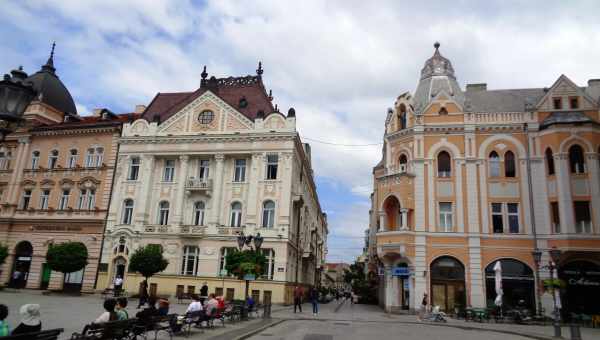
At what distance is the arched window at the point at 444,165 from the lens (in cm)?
3136

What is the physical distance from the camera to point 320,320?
76.4 ft

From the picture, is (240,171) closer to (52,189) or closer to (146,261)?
(146,261)

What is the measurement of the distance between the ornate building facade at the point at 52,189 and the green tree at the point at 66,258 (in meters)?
5.29

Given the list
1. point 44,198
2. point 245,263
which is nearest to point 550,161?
point 245,263

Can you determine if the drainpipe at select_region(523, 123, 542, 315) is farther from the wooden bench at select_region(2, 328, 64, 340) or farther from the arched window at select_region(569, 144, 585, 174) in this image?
the wooden bench at select_region(2, 328, 64, 340)

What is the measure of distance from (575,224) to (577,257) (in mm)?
2078

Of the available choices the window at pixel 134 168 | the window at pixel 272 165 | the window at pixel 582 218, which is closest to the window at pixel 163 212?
the window at pixel 134 168

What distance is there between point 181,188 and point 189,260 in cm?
618

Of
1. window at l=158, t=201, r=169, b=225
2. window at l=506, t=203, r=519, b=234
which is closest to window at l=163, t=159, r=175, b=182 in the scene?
window at l=158, t=201, r=169, b=225

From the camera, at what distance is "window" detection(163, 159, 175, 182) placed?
1531 inches

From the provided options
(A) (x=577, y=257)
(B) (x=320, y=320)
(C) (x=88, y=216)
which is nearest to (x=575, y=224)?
(A) (x=577, y=257)

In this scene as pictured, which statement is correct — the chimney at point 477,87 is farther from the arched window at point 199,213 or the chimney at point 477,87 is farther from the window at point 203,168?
the arched window at point 199,213

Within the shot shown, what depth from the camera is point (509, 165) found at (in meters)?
30.6

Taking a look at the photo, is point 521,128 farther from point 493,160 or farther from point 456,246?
point 456,246
